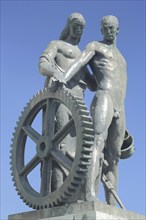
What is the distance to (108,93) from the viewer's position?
426 inches

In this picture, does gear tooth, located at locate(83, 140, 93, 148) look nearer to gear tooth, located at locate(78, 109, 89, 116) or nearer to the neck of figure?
gear tooth, located at locate(78, 109, 89, 116)

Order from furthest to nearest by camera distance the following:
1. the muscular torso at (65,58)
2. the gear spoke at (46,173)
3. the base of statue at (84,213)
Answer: the muscular torso at (65,58) → the gear spoke at (46,173) → the base of statue at (84,213)

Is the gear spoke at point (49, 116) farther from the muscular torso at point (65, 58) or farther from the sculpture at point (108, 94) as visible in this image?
the muscular torso at point (65, 58)

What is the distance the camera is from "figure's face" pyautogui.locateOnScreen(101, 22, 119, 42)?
444 inches

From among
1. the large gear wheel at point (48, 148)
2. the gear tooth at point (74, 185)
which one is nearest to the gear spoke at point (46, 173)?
the large gear wheel at point (48, 148)

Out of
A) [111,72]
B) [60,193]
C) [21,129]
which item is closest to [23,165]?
[21,129]

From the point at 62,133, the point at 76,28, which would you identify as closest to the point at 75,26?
the point at 76,28

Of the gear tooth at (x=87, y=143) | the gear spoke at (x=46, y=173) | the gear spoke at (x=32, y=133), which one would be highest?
the gear spoke at (x=32, y=133)

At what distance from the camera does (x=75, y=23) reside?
11.5m

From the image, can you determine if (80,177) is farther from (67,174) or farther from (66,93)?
(66,93)

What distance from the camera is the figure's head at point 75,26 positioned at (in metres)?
11.5

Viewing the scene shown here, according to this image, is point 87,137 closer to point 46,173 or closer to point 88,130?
point 88,130

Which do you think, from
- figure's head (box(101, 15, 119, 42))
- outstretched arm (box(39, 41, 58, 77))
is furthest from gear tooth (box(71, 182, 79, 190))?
figure's head (box(101, 15, 119, 42))

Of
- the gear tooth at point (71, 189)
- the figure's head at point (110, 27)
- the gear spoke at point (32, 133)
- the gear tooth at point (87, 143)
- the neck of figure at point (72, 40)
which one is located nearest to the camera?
the gear tooth at point (87, 143)
